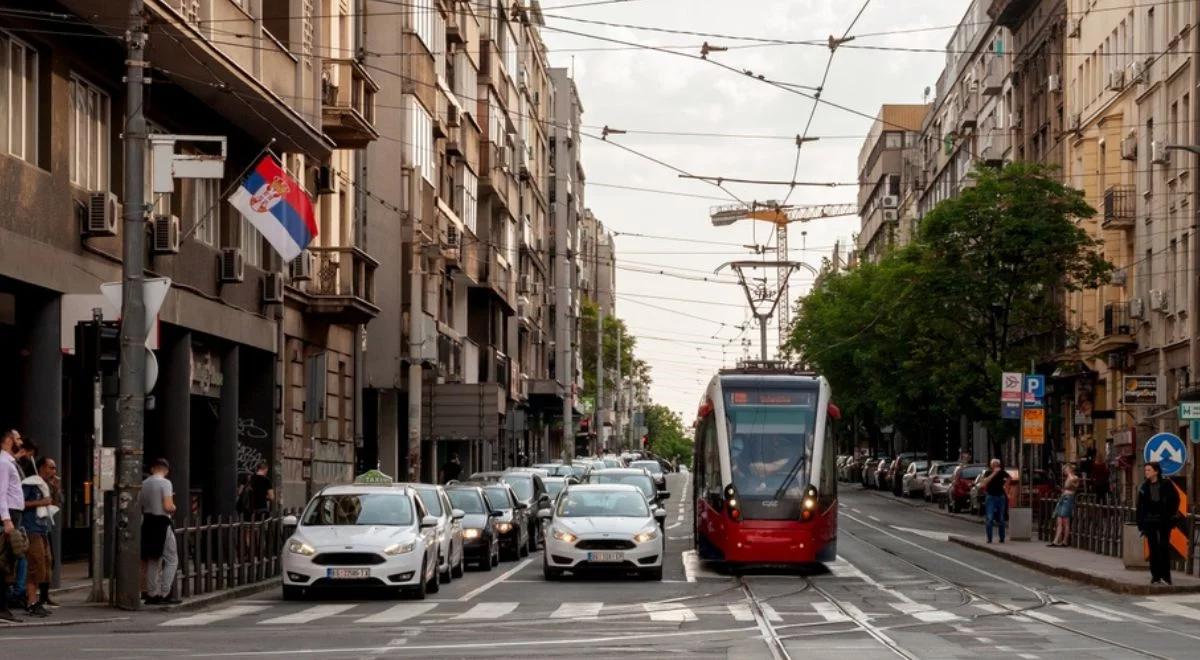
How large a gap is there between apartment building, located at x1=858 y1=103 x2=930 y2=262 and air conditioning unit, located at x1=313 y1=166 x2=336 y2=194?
78.7 metres

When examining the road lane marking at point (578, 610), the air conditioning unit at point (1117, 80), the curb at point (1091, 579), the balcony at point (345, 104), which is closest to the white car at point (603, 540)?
the road lane marking at point (578, 610)

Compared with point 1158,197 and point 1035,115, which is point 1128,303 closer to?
point 1158,197

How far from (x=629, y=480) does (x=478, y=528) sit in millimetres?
12684

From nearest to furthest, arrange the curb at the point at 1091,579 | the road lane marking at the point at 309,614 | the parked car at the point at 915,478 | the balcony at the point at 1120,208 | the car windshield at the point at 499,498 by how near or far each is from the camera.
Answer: the road lane marking at the point at 309,614 < the curb at the point at 1091,579 < the car windshield at the point at 499,498 < the balcony at the point at 1120,208 < the parked car at the point at 915,478

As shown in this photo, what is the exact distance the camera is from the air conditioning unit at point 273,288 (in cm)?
3878

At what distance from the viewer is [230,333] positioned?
36688mm

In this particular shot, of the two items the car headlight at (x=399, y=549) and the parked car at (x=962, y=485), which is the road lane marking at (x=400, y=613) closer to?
the car headlight at (x=399, y=549)

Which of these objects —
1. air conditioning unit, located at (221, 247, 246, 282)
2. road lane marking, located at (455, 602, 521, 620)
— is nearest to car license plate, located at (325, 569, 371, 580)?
road lane marking, located at (455, 602, 521, 620)

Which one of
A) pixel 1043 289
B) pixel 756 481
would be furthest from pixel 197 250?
pixel 1043 289

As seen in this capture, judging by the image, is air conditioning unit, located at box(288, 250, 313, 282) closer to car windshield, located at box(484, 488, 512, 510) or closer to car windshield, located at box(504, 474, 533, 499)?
car windshield, located at box(484, 488, 512, 510)

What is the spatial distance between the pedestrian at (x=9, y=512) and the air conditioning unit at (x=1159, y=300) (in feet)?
135

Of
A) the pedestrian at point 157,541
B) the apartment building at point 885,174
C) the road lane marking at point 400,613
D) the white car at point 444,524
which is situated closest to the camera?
the road lane marking at point 400,613

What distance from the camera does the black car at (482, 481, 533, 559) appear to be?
39156 mm

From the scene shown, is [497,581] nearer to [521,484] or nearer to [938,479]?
[521,484]
